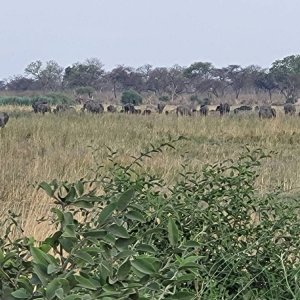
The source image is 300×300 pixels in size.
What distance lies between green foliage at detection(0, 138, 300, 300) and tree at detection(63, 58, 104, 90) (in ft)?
191

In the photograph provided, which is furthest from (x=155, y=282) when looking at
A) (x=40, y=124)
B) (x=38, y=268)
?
(x=40, y=124)

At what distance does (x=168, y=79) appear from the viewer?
2302 inches

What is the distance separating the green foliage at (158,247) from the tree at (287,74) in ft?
172

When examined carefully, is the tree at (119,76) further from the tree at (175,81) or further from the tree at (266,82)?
the tree at (266,82)

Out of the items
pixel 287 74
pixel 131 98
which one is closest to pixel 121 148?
pixel 131 98

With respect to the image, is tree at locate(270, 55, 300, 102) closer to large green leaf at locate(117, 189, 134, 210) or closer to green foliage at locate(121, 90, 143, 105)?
green foliage at locate(121, 90, 143, 105)

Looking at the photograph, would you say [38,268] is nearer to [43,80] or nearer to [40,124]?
[40,124]

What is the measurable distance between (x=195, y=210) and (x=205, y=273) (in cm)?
27

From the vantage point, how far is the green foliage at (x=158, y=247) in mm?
1183

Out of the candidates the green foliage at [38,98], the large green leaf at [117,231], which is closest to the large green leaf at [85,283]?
the large green leaf at [117,231]

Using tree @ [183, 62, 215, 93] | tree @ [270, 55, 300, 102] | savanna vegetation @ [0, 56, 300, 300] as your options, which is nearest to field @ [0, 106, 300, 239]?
savanna vegetation @ [0, 56, 300, 300]

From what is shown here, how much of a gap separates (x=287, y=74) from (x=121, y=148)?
153 feet

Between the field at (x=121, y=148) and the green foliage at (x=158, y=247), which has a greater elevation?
the green foliage at (x=158, y=247)

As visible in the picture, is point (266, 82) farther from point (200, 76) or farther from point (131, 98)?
point (131, 98)
